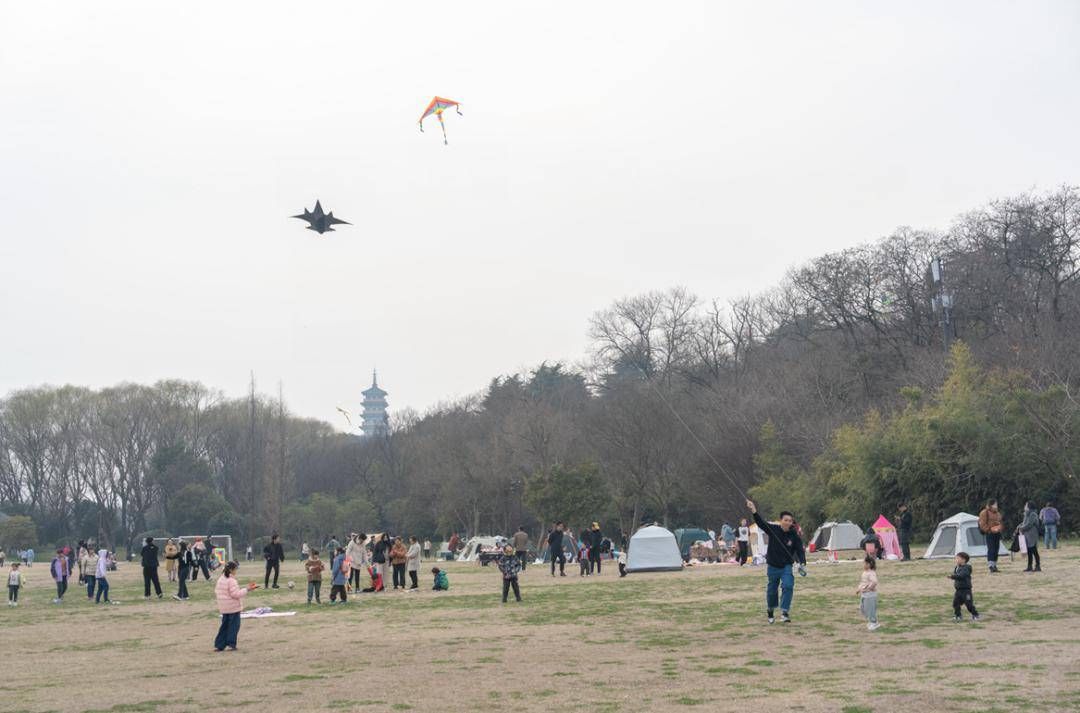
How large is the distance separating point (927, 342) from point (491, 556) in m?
23.9

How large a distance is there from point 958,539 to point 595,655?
723 inches

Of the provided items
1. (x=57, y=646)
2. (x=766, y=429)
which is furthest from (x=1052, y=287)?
(x=57, y=646)

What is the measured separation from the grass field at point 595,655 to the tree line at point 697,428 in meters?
15.9

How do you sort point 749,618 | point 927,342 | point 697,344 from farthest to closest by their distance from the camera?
point 697,344, point 927,342, point 749,618

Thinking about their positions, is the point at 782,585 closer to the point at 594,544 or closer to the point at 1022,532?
the point at 1022,532

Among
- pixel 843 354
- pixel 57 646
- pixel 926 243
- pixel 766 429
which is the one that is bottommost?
pixel 57 646

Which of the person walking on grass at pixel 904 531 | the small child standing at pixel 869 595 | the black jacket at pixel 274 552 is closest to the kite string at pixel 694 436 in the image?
the person walking on grass at pixel 904 531

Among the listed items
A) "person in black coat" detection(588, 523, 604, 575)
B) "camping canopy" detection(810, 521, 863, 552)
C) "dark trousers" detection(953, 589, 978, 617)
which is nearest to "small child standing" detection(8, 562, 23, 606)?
"person in black coat" detection(588, 523, 604, 575)

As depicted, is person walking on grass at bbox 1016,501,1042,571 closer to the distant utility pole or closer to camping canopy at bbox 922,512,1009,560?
camping canopy at bbox 922,512,1009,560

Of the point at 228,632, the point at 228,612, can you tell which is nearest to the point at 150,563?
the point at 228,632

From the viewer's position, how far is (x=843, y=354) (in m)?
56.7

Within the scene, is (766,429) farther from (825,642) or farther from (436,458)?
(825,642)

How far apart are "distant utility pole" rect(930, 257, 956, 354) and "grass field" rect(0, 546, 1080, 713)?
2777cm

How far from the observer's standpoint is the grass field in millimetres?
10656
